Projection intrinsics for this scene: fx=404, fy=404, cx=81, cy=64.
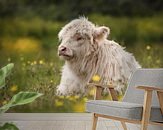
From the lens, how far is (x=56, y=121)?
5.14 metres

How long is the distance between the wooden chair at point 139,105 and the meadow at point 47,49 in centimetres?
137

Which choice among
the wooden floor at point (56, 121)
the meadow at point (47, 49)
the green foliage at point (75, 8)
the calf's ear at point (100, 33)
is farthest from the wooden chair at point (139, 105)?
the green foliage at point (75, 8)

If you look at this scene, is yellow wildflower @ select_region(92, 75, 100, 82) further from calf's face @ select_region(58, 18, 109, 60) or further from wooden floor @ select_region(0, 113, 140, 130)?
wooden floor @ select_region(0, 113, 140, 130)

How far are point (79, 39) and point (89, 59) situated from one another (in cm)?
29

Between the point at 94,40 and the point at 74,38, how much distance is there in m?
0.27

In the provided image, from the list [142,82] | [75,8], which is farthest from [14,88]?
[142,82]

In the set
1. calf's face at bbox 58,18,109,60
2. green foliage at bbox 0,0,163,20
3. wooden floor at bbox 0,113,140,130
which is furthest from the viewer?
green foliage at bbox 0,0,163,20

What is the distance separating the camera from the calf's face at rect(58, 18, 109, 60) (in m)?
4.95

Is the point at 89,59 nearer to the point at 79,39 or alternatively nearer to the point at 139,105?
the point at 79,39

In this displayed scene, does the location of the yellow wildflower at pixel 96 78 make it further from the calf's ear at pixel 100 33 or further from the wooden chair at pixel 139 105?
the wooden chair at pixel 139 105

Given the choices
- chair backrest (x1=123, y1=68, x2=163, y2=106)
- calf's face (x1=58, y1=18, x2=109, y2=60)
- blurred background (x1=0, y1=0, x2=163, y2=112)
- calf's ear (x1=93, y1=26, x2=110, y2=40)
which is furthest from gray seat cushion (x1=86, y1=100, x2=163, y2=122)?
blurred background (x1=0, y1=0, x2=163, y2=112)

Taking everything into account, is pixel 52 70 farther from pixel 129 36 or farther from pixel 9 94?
pixel 129 36

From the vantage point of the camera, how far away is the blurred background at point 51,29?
5.42 meters

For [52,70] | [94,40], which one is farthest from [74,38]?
[52,70]
